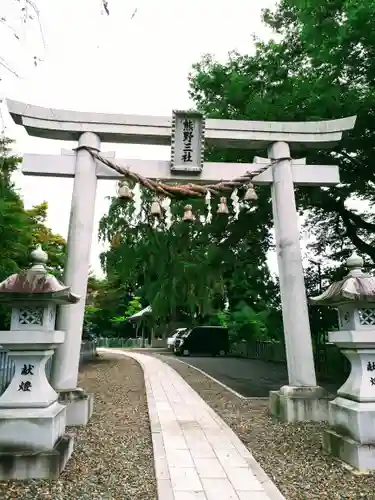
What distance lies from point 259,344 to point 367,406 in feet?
59.7

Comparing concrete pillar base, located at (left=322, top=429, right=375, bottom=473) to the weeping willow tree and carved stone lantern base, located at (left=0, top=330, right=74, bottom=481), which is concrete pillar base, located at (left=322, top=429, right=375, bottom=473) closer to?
carved stone lantern base, located at (left=0, top=330, right=74, bottom=481)

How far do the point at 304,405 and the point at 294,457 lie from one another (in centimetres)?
173

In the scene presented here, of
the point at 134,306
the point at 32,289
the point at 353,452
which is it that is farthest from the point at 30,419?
the point at 134,306

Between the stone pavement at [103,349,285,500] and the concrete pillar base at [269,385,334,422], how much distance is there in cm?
100

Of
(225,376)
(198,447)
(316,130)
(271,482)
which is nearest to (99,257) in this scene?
(225,376)

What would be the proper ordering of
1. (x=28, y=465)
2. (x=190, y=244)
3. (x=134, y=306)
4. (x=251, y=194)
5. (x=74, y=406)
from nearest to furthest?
(x=28, y=465) → (x=74, y=406) → (x=251, y=194) → (x=190, y=244) → (x=134, y=306)

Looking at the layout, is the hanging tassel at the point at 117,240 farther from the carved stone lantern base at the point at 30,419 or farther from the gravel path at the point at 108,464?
the carved stone lantern base at the point at 30,419

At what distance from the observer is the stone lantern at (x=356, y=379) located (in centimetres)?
432

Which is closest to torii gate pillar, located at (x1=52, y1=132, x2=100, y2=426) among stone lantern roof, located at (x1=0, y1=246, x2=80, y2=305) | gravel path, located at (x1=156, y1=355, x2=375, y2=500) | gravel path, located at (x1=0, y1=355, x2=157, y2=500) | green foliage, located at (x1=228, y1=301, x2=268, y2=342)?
gravel path, located at (x1=0, y1=355, x2=157, y2=500)

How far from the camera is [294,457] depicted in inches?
186

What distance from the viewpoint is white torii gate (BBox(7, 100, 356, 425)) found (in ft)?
20.6

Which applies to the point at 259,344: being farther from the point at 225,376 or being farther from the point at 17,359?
the point at 17,359

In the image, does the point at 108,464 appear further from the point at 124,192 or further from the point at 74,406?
the point at 124,192

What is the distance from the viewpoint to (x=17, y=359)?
443 cm
